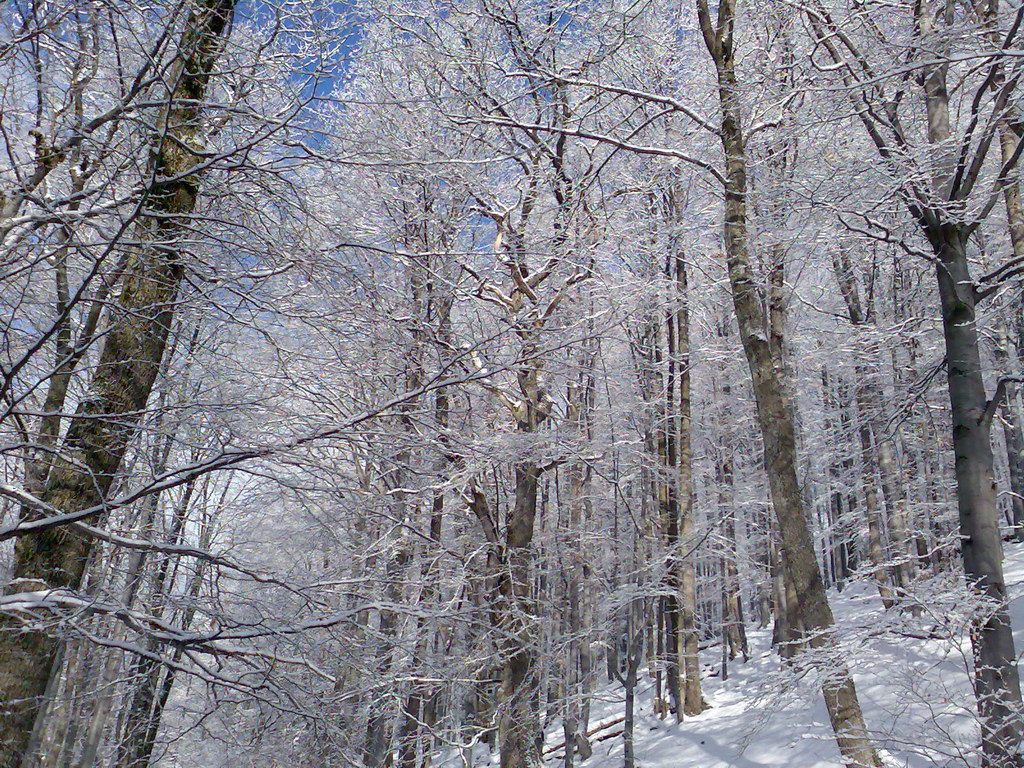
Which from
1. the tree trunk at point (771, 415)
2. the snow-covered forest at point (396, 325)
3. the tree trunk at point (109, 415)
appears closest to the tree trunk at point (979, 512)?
the snow-covered forest at point (396, 325)

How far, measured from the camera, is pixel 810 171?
6012mm

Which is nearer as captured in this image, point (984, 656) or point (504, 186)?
point (984, 656)

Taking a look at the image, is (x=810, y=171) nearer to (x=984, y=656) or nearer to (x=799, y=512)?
(x=799, y=512)

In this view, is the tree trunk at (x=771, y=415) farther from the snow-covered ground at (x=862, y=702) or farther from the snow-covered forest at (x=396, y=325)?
the snow-covered ground at (x=862, y=702)

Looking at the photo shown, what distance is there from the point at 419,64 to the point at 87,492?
24.1 feet

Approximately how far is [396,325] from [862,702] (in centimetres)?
940

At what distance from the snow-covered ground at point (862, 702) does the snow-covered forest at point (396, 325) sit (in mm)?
73

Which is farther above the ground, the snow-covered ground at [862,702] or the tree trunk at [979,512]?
the tree trunk at [979,512]

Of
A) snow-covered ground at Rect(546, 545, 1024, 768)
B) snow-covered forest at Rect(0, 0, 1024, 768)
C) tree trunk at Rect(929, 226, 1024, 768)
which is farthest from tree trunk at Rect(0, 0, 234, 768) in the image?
tree trunk at Rect(929, 226, 1024, 768)

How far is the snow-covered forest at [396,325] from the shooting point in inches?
138

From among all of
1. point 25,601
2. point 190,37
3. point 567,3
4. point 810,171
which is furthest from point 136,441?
point 567,3

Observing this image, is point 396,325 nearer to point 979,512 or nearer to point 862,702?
point 979,512

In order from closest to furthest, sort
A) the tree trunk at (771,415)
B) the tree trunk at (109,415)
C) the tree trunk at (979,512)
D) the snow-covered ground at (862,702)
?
the tree trunk at (109,415) → the tree trunk at (979,512) → the snow-covered ground at (862,702) → the tree trunk at (771,415)

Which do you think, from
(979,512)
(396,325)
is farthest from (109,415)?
(979,512)
